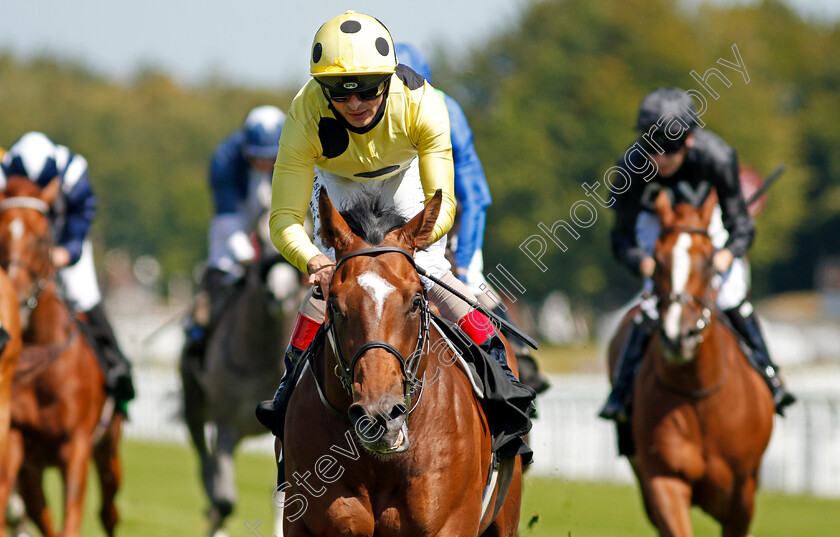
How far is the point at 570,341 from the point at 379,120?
38468mm

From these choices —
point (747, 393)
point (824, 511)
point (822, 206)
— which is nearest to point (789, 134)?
point (822, 206)

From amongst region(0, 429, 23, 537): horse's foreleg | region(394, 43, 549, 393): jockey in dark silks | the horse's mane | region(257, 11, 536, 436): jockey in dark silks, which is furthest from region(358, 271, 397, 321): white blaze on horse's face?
region(0, 429, 23, 537): horse's foreleg

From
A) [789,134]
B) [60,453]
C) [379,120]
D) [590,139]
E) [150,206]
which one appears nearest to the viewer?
[379,120]

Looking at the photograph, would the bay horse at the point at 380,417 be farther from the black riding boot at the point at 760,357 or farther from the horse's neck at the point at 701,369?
the black riding boot at the point at 760,357

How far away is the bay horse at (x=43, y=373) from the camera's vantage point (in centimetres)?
768

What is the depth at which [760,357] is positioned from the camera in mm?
7449

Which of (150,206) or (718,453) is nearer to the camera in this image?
(718,453)

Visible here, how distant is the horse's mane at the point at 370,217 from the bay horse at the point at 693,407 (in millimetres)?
2884

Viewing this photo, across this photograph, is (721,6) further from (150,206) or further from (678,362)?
(678,362)

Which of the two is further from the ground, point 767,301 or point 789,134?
point 789,134

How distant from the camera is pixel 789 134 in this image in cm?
4622

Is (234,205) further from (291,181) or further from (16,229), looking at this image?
(291,181)

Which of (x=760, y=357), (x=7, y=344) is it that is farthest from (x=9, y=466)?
(x=760, y=357)

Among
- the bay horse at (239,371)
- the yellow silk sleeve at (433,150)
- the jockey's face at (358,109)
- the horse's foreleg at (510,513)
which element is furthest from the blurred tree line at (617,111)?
the jockey's face at (358,109)
